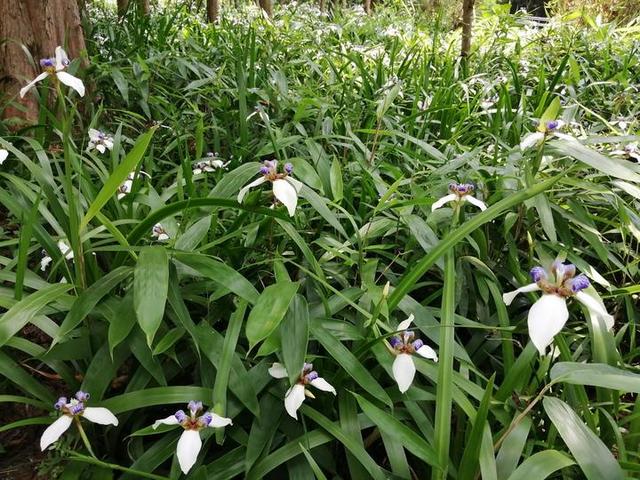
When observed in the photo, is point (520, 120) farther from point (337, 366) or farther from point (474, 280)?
point (337, 366)

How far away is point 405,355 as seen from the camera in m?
1.03

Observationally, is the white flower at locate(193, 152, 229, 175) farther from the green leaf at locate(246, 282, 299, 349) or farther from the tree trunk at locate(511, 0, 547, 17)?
the tree trunk at locate(511, 0, 547, 17)

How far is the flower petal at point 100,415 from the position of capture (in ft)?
3.19

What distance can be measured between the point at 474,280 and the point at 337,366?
1.80 ft

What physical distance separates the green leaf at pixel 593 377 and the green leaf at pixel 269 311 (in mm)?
503

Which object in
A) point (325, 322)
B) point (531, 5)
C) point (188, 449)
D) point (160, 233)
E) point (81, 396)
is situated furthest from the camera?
point (531, 5)

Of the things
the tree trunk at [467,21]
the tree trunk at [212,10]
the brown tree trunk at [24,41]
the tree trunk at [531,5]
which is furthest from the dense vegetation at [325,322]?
the tree trunk at [531,5]

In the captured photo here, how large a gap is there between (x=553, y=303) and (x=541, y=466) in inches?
12.6

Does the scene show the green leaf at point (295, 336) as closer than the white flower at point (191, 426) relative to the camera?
No

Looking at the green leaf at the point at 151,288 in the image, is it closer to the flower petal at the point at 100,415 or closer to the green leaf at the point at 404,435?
the flower petal at the point at 100,415

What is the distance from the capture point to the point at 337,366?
1234mm

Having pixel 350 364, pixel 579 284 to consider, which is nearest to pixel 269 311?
pixel 350 364

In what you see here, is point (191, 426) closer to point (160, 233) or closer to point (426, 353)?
point (426, 353)

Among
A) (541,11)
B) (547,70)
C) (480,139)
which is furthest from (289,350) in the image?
(541,11)
